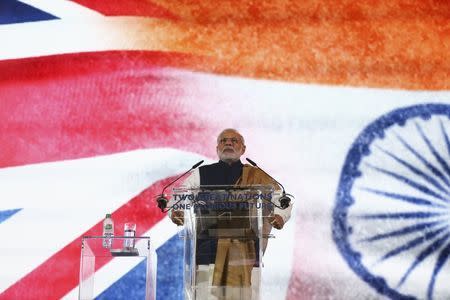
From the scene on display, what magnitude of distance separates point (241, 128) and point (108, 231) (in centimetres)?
124

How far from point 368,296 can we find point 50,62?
9.18ft

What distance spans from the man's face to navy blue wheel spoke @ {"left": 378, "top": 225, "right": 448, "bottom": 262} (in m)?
1.47

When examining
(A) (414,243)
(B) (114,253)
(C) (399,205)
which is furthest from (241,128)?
(B) (114,253)

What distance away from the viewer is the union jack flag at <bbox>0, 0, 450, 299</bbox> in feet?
19.0

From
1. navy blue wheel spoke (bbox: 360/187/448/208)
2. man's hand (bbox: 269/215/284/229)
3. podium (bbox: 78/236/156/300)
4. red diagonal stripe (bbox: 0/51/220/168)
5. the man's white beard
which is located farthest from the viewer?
red diagonal stripe (bbox: 0/51/220/168)

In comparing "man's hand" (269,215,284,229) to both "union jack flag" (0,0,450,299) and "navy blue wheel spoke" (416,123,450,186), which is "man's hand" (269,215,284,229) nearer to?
"union jack flag" (0,0,450,299)

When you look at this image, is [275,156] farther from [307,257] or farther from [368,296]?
[368,296]

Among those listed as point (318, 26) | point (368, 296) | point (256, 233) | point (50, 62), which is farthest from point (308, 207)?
point (50, 62)

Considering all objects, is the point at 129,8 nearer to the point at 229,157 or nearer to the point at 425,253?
the point at 229,157

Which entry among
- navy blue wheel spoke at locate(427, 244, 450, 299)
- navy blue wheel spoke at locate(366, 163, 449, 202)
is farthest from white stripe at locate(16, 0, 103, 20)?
navy blue wheel spoke at locate(427, 244, 450, 299)

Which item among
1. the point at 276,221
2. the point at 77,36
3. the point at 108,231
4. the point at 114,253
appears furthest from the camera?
the point at 77,36

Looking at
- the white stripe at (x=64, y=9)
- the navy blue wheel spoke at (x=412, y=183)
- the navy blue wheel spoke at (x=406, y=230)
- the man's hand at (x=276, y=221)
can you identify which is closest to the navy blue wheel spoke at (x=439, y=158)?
the navy blue wheel spoke at (x=412, y=183)

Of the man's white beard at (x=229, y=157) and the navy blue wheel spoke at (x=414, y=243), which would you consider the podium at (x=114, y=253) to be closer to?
the man's white beard at (x=229, y=157)

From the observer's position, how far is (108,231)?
17.5ft
